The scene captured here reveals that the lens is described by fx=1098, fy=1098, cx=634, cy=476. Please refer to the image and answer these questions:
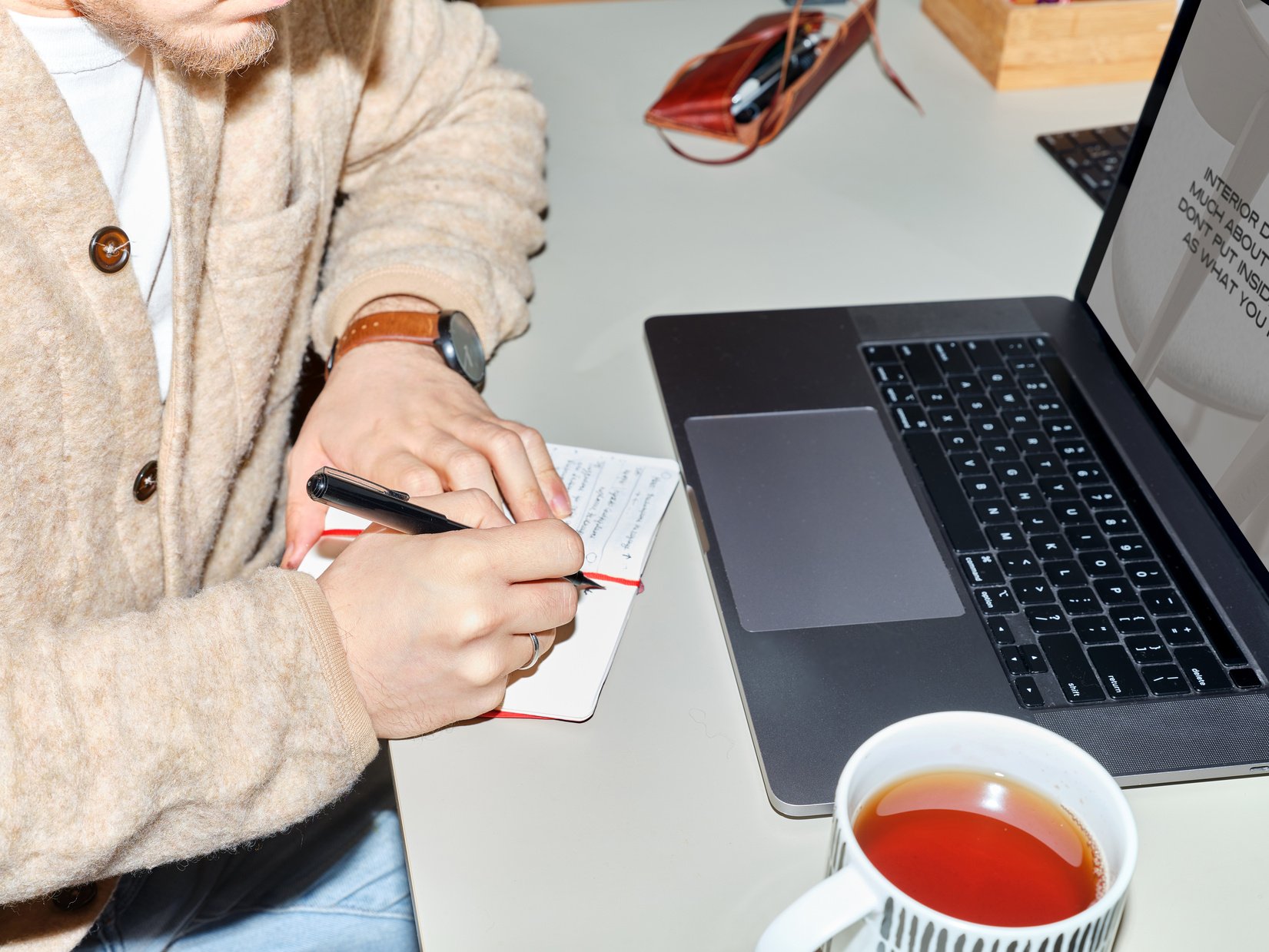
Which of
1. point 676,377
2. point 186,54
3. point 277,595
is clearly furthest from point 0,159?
point 676,377

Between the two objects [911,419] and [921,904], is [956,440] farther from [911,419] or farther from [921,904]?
[921,904]

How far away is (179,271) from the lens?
0.68 metres

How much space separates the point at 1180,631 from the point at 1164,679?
0.04m

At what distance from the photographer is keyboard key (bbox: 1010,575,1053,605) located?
1.93ft

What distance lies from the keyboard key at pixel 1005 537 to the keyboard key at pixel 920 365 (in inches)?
5.5

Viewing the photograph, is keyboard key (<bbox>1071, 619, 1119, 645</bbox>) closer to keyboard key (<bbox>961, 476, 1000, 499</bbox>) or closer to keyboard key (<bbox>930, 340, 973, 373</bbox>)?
keyboard key (<bbox>961, 476, 1000, 499</bbox>)

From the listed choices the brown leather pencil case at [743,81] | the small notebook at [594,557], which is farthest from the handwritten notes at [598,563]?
the brown leather pencil case at [743,81]

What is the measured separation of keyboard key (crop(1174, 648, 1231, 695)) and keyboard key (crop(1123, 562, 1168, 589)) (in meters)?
0.05

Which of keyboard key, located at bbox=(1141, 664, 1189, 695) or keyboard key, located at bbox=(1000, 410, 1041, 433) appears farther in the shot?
keyboard key, located at bbox=(1000, 410, 1041, 433)

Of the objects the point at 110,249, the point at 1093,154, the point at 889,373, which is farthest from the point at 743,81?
the point at 110,249

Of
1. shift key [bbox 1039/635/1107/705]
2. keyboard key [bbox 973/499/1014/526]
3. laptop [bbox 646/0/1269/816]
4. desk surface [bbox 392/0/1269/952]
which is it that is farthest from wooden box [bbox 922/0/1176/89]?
shift key [bbox 1039/635/1107/705]

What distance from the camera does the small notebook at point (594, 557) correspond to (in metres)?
0.57

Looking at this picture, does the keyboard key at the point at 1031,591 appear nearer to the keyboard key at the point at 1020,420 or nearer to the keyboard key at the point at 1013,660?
the keyboard key at the point at 1013,660

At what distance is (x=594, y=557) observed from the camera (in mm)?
638
